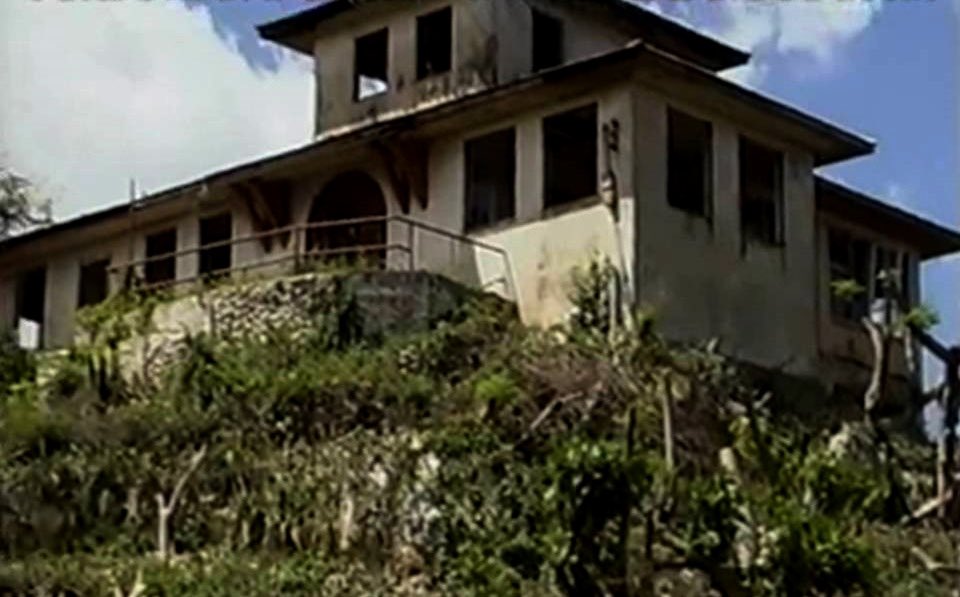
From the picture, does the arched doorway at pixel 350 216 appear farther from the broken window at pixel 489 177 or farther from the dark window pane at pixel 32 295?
the dark window pane at pixel 32 295

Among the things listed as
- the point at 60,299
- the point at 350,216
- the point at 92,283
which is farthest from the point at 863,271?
the point at 60,299

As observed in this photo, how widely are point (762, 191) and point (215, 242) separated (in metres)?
8.11

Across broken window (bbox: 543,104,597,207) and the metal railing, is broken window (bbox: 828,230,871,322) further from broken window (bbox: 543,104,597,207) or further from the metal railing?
the metal railing

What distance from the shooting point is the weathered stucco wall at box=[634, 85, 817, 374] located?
2923cm

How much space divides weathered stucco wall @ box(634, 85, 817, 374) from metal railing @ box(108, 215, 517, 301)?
6.73 ft

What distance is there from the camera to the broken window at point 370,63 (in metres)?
35.0

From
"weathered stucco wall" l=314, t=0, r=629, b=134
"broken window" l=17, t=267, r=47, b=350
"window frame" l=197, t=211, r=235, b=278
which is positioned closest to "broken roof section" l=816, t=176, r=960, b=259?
"weathered stucco wall" l=314, t=0, r=629, b=134

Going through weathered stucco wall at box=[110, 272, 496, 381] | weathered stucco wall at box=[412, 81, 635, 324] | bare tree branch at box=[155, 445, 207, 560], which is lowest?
bare tree branch at box=[155, 445, 207, 560]

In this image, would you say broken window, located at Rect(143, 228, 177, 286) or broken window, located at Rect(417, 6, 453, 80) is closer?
broken window, located at Rect(417, 6, 453, 80)

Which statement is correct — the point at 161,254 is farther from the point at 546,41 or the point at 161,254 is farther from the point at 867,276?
the point at 867,276

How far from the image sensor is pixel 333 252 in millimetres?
30984

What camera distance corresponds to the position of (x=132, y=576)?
22656 mm

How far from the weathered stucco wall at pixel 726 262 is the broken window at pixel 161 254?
8727mm

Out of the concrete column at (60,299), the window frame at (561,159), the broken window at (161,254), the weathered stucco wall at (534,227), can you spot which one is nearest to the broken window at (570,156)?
the window frame at (561,159)
